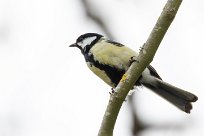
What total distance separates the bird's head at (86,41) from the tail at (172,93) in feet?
2.08

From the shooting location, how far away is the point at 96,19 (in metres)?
2.57

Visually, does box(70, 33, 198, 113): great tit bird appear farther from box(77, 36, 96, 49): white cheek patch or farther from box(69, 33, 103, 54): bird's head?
box(77, 36, 96, 49): white cheek patch

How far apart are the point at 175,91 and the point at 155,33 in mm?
1388

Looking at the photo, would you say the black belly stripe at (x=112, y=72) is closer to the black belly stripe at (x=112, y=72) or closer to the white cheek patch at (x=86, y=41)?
the black belly stripe at (x=112, y=72)

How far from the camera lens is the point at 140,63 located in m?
2.33

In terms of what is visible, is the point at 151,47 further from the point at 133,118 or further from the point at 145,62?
the point at 133,118

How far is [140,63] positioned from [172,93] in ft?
4.40

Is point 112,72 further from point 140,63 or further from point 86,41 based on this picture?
point 140,63

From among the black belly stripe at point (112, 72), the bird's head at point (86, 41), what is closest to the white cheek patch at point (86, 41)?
the bird's head at point (86, 41)

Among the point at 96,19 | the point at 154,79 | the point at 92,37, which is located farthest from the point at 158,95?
the point at 96,19

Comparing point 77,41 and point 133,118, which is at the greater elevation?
point 77,41

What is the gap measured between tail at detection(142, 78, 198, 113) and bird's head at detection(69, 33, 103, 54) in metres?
0.63

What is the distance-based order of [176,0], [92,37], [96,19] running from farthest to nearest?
[92,37] < [96,19] < [176,0]

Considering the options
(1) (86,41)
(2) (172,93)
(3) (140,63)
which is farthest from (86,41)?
(3) (140,63)
